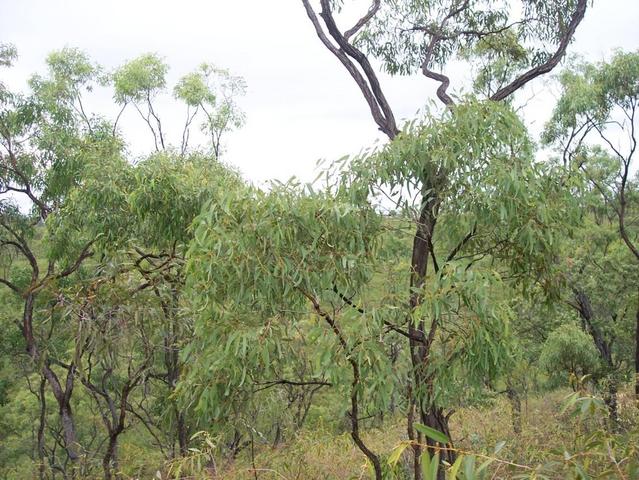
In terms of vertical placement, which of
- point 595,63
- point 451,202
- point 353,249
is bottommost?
point 353,249

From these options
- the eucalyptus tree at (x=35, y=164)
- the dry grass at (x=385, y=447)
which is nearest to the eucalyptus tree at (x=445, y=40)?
the dry grass at (x=385, y=447)

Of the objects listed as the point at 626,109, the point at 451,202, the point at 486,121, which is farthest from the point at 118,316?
the point at 626,109

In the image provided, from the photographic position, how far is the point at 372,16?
23.0 ft

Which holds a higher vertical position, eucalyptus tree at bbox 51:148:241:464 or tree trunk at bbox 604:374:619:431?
eucalyptus tree at bbox 51:148:241:464

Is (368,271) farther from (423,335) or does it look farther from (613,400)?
(613,400)

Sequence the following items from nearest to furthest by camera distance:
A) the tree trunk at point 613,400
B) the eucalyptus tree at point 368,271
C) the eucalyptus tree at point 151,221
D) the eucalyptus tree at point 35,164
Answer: the eucalyptus tree at point 368,271 → the eucalyptus tree at point 151,221 → the tree trunk at point 613,400 → the eucalyptus tree at point 35,164

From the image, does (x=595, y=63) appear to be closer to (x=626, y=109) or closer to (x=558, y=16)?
(x=626, y=109)

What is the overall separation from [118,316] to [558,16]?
5584 millimetres

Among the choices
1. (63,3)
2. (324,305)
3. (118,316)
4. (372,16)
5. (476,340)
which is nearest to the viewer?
(476,340)

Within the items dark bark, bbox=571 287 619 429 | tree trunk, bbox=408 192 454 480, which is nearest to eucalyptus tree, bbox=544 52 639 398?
dark bark, bbox=571 287 619 429

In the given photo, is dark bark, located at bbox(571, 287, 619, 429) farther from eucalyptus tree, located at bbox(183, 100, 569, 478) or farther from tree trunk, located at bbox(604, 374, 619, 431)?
eucalyptus tree, located at bbox(183, 100, 569, 478)

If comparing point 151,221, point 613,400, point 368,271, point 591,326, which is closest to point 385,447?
point 613,400

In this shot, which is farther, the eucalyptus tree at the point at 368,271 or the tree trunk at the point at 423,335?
the tree trunk at the point at 423,335

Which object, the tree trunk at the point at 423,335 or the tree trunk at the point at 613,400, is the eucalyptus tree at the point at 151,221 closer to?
the tree trunk at the point at 423,335
